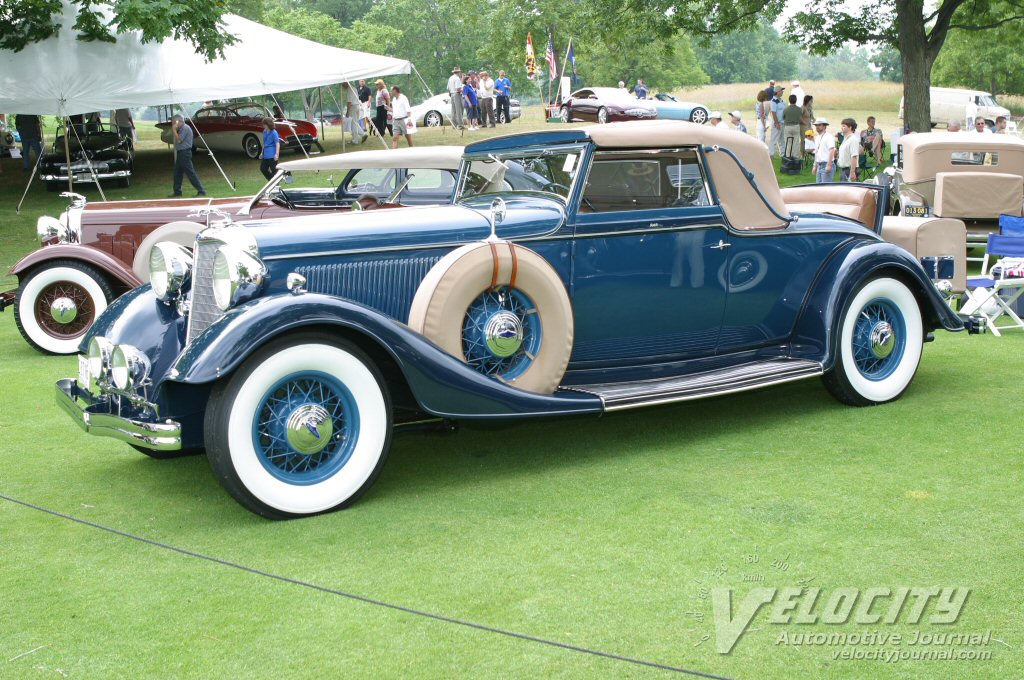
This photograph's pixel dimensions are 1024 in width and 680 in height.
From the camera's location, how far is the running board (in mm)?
4887

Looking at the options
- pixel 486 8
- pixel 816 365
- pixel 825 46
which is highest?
pixel 486 8

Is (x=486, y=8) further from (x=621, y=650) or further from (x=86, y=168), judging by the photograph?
(x=621, y=650)

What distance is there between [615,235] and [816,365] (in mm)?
1390

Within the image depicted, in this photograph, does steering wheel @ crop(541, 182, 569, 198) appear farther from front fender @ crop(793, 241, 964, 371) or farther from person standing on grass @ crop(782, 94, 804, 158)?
person standing on grass @ crop(782, 94, 804, 158)

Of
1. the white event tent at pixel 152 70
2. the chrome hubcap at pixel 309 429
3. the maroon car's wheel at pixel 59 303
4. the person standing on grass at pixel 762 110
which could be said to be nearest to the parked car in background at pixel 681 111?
the person standing on grass at pixel 762 110

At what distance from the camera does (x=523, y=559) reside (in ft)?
12.3

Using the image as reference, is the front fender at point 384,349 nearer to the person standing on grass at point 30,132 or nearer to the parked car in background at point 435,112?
the person standing on grass at point 30,132

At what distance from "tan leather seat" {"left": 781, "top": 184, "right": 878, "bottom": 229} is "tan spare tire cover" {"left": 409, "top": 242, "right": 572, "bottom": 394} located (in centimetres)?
312

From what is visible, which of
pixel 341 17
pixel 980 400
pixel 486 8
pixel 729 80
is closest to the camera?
pixel 980 400

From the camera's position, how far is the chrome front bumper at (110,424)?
4.09 meters

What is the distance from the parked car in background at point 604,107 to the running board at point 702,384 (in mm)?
24484

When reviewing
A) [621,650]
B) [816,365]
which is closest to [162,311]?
[621,650]

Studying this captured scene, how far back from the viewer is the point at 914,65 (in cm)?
Answer: 2019

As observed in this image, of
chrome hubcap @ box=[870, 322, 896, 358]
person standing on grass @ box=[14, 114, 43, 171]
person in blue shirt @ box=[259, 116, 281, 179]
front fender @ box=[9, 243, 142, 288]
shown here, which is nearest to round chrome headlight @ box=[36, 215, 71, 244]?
front fender @ box=[9, 243, 142, 288]
